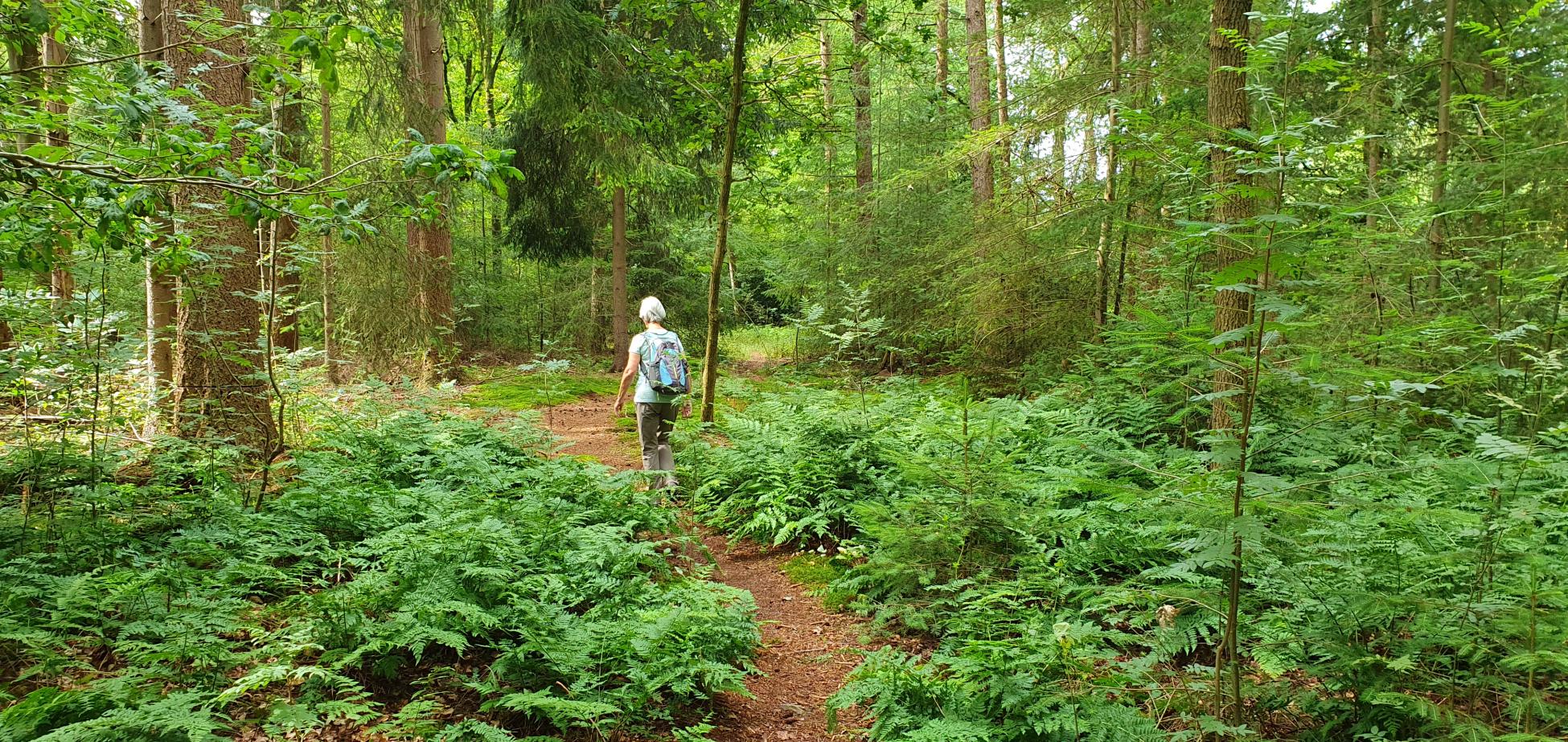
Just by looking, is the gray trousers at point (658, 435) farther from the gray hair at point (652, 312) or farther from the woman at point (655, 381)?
the gray hair at point (652, 312)

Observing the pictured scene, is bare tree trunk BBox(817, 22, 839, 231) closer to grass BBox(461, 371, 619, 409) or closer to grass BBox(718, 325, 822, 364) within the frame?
grass BBox(718, 325, 822, 364)

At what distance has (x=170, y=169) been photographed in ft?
11.3

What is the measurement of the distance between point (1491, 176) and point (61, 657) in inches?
448

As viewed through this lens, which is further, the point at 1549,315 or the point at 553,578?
the point at 1549,315

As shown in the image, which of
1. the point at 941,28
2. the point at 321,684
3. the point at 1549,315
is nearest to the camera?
the point at 321,684

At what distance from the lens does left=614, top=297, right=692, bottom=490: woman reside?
7023mm

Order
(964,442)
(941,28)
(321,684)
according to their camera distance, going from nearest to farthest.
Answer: (321,684) < (964,442) < (941,28)

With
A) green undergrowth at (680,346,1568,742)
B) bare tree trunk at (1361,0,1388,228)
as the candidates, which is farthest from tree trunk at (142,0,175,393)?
bare tree trunk at (1361,0,1388,228)

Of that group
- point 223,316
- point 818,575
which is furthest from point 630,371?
point 223,316

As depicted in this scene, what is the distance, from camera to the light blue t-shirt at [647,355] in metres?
7.03

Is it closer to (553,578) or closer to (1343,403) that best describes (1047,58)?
(1343,403)

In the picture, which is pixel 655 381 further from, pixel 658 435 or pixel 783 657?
pixel 783 657

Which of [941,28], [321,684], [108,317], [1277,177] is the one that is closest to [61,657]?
[321,684]

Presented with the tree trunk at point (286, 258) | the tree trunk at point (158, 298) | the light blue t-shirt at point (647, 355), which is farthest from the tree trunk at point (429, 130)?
the light blue t-shirt at point (647, 355)
